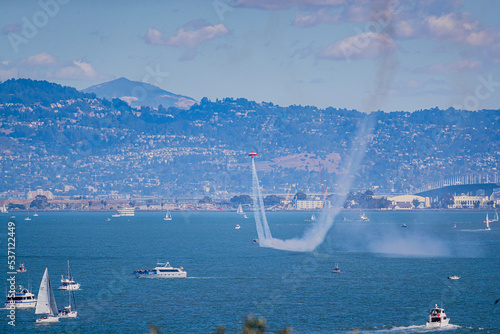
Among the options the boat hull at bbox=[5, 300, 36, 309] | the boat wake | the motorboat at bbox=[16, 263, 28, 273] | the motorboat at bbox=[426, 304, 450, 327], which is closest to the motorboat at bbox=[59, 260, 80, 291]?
the boat hull at bbox=[5, 300, 36, 309]

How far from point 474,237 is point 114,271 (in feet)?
306

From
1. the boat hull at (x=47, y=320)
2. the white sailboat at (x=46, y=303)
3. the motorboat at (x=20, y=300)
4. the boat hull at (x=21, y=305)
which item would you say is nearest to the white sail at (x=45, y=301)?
the white sailboat at (x=46, y=303)

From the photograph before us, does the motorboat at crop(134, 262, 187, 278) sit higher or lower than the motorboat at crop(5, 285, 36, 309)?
higher

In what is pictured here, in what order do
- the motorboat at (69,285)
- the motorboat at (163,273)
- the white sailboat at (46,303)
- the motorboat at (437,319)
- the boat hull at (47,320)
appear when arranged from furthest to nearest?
the motorboat at (163,273) → the motorboat at (69,285) → the white sailboat at (46,303) → the boat hull at (47,320) → the motorboat at (437,319)

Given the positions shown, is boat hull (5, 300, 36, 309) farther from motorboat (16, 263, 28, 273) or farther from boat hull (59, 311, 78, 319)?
motorboat (16, 263, 28, 273)

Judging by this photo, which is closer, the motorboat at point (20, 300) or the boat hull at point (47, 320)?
the boat hull at point (47, 320)

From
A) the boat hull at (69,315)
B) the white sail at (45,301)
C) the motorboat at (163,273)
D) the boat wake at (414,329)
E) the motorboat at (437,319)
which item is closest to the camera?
the boat wake at (414,329)

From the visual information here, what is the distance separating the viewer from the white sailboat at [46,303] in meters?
68.1

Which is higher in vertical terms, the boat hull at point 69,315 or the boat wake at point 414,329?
the boat hull at point 69,315

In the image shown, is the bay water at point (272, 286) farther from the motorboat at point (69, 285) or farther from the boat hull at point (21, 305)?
the boat hull at point (21, 305)

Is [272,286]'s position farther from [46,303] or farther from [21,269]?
[21,269]

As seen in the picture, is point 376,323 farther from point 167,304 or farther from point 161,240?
point 161,240

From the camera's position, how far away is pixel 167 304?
253 ft

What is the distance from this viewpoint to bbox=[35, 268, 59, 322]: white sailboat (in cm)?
6809
